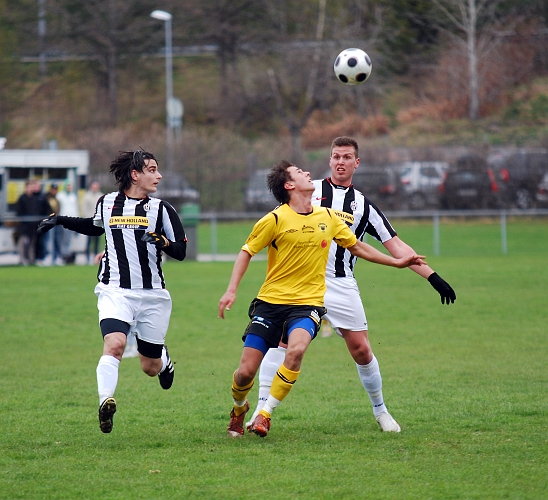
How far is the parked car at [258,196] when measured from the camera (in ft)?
96.0

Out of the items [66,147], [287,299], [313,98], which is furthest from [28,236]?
[313,98]

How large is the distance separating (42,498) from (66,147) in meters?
37.7

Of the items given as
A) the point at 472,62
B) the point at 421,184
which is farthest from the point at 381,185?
the point at 472,62

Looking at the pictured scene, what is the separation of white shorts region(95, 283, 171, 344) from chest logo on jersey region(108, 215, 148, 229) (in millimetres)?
452

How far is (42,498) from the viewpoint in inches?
185

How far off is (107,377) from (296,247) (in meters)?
1.56

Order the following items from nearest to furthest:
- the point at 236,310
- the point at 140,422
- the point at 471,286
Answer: the point at 140,422 < the point at 236,310 < the point at 471,286

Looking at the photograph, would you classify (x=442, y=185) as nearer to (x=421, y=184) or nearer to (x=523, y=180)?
(x=421, y=184)

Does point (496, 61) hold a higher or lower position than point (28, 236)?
higher

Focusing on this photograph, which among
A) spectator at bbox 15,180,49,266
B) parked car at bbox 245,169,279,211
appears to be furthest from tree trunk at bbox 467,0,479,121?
spectator at bbox 15,180,49,266

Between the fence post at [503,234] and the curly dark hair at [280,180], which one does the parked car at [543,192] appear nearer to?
the fence post at [503,234]

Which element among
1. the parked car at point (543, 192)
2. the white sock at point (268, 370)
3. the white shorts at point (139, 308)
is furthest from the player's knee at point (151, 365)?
the parked car at point (543, 192)

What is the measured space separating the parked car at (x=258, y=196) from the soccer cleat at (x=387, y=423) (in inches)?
900

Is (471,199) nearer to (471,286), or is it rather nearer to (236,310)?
(471,286)
